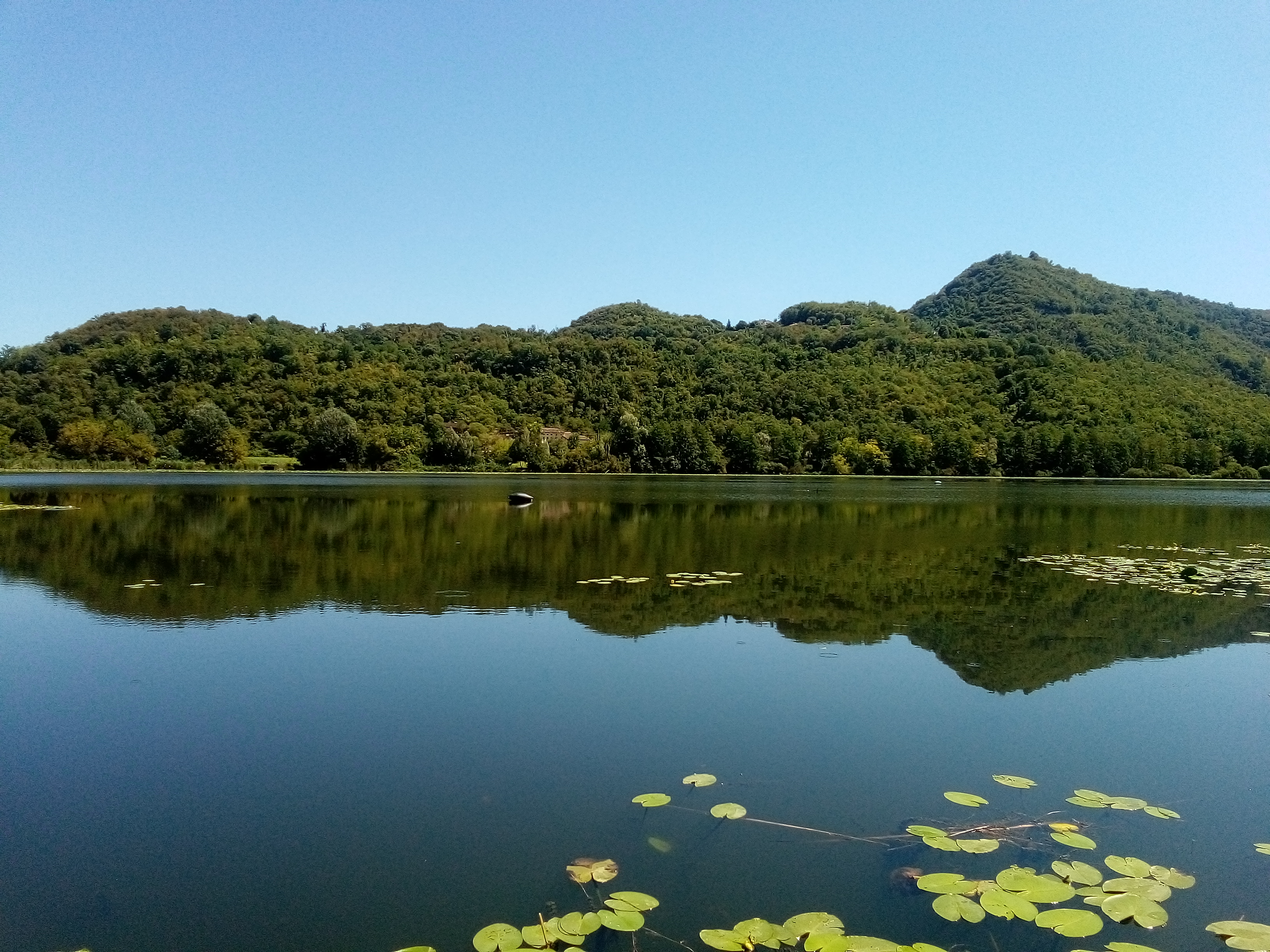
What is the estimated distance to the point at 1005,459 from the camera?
90938mm

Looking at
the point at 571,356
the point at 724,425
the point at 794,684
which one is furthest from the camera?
Result: the point at 571,356

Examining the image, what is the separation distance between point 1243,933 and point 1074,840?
114 centimetres

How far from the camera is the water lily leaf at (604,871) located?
5250mm

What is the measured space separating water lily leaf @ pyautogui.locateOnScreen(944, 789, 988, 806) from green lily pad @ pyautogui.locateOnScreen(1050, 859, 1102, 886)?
2.98 ft

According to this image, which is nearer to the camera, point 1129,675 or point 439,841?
point 439,841

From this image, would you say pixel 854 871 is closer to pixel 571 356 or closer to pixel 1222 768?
pixel 1222 768

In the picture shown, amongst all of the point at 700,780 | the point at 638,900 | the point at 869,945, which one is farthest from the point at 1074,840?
the point at 638,900

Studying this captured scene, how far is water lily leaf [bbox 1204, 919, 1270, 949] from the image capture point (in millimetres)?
4672

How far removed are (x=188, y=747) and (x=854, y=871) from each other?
5.93 m

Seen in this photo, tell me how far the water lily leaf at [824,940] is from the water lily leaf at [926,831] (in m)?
1.47

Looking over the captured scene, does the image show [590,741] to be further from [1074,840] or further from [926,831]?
[1074,840]

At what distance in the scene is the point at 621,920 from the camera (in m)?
4.72

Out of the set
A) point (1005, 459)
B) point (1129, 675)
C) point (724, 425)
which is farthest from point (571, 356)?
point (1129, 675)

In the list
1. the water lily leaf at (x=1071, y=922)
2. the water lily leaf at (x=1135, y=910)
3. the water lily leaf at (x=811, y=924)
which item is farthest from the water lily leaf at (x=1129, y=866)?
the water lily leaf at (x=811, y=924)
